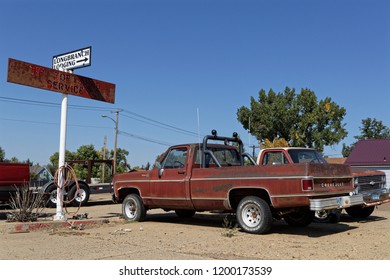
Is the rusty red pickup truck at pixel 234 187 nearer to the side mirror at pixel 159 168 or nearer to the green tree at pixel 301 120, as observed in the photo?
the side mirror at pixel 159 168

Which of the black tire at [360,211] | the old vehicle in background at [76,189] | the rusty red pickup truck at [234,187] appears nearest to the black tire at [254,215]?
the rusty red pickup truck at [234,187]

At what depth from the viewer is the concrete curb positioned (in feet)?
31.5

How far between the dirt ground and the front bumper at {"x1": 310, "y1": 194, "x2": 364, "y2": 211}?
2.10 ft

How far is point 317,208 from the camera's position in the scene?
7852 millimetres

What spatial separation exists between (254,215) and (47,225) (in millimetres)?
4946

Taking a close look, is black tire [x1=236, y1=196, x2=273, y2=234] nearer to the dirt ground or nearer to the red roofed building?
the dirt ground

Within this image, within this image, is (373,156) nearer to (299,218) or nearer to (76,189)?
(76,189)

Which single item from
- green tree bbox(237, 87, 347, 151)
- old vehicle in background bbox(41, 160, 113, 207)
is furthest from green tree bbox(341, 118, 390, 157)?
old vehicle in background bbox(41, 160, 113, 207)

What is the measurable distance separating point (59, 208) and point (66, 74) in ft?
11.7

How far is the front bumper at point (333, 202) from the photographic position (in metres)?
7.88

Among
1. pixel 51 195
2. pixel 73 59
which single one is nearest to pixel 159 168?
pixel 73 59

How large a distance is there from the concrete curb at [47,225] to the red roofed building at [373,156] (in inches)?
899
